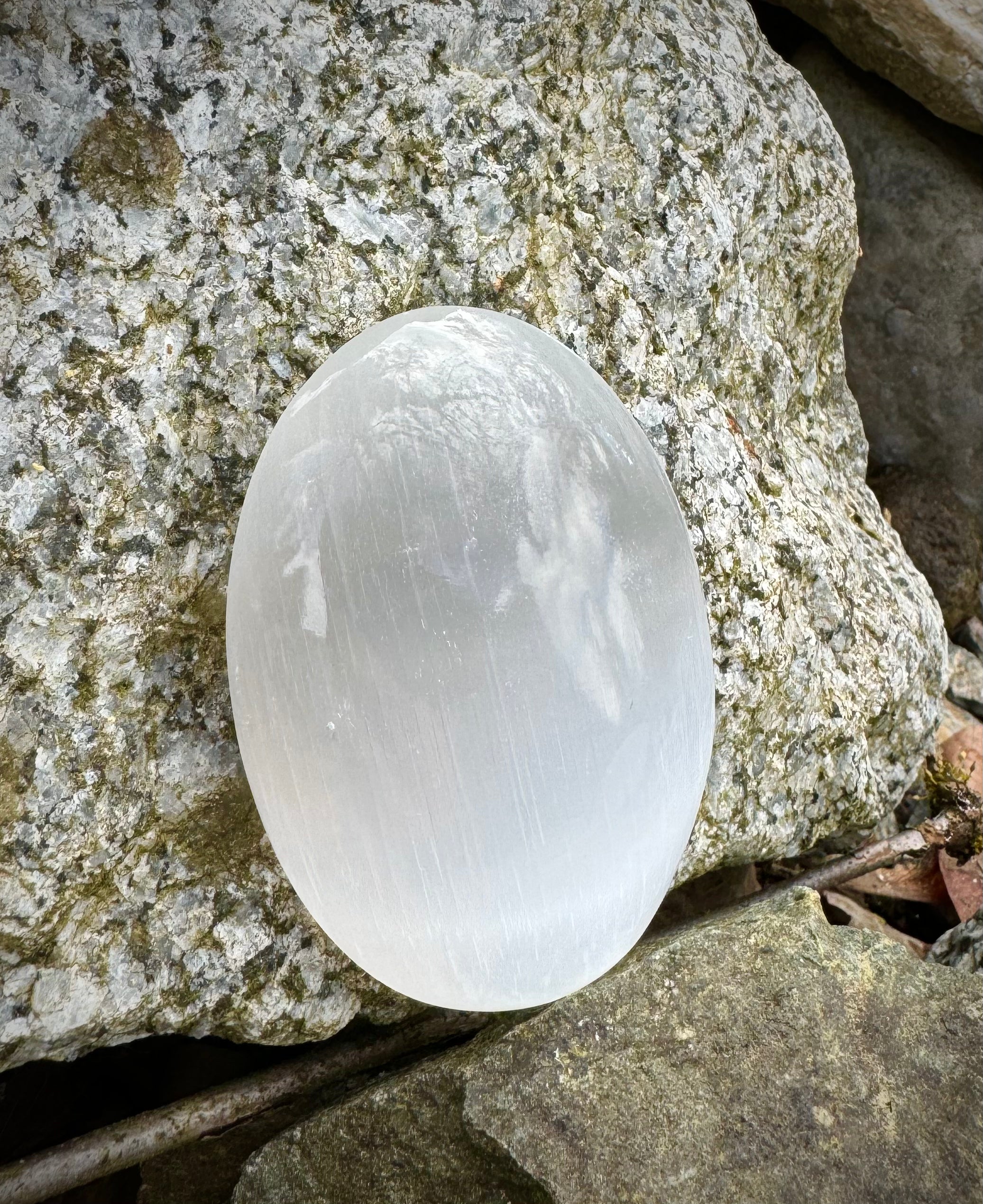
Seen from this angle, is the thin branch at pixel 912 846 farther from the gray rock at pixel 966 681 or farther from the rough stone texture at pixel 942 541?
the rough stone texture at pixel 942 541

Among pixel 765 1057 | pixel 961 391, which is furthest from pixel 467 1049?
pixel 961 391

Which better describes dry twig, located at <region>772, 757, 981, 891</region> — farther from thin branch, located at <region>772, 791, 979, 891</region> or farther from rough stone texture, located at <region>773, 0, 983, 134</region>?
rough stone texture, located at <region>773, 0, 983, 134</region>

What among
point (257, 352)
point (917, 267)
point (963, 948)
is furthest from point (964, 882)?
point (257, 352)

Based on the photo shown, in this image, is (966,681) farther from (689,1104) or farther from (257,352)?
(257,352)

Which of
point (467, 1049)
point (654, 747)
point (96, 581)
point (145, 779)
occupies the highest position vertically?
point (654, 747)

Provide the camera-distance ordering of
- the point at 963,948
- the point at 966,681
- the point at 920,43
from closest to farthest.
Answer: the point at 963,948 → the point at 920,43 → the point at 966,681

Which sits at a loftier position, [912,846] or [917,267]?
[917,267]

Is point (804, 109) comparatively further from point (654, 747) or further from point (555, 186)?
point (654, 747)
